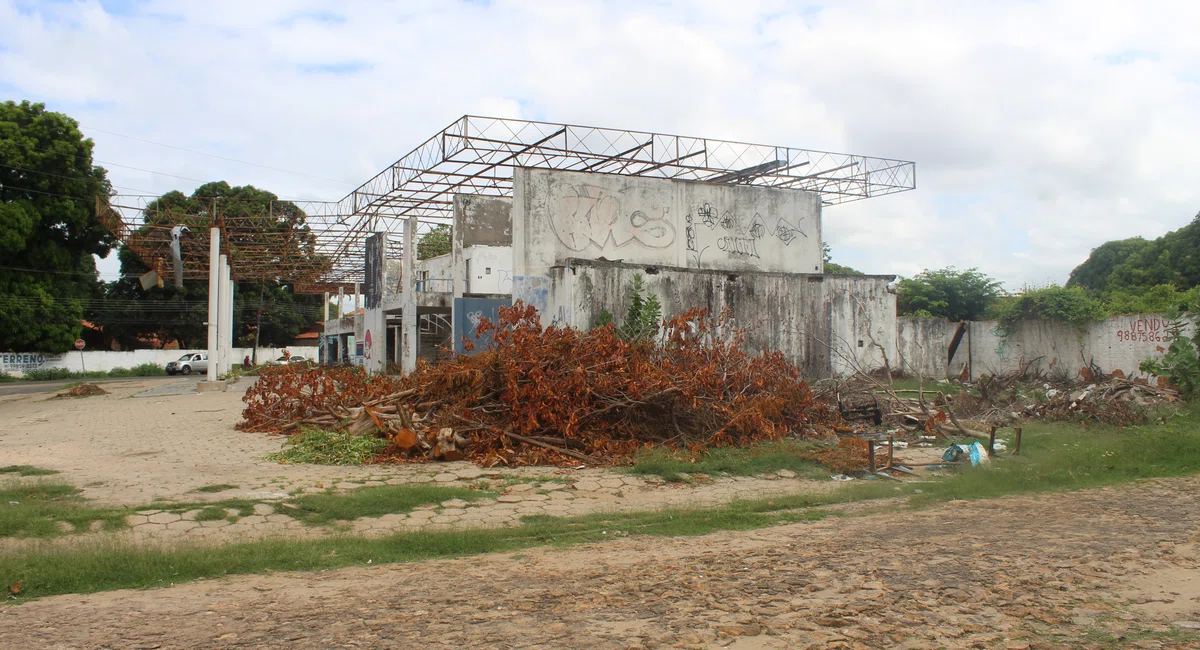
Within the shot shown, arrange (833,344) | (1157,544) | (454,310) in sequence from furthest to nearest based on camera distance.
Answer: (454,310) → (833,344) → (1157,544)

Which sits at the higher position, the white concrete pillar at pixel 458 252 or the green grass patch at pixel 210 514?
the white concrete pillar at pixel 458 252

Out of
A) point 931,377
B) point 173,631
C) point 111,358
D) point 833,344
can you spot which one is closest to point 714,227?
point 833,344

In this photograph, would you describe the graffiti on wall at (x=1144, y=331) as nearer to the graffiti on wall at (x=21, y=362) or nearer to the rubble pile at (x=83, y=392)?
the rubble pile at (x=83, y=392)

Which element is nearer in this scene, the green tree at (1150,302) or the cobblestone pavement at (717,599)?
the cobblestone pavement at (717,599)

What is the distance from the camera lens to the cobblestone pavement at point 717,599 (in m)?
4.03

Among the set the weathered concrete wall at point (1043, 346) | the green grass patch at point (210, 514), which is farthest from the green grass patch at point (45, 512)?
the weathered concrete wall at point (1043, 346)

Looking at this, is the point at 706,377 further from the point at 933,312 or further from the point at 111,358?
the point at 111,358

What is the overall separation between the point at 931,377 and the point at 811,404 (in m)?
12.3

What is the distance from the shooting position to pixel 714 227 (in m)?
20.7

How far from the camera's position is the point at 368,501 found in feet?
25.3

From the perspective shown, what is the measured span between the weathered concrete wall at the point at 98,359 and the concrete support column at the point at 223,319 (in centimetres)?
1743

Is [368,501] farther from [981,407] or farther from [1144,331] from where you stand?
[1144,331]

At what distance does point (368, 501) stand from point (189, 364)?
142 ft

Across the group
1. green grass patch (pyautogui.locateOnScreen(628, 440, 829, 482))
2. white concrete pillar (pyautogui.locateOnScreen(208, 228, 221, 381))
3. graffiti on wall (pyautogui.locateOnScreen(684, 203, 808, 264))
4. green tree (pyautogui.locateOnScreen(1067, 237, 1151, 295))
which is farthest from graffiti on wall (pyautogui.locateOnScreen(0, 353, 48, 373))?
green tree (pyautogui.locateOnScreen(1067, 237, 1151, 295))
